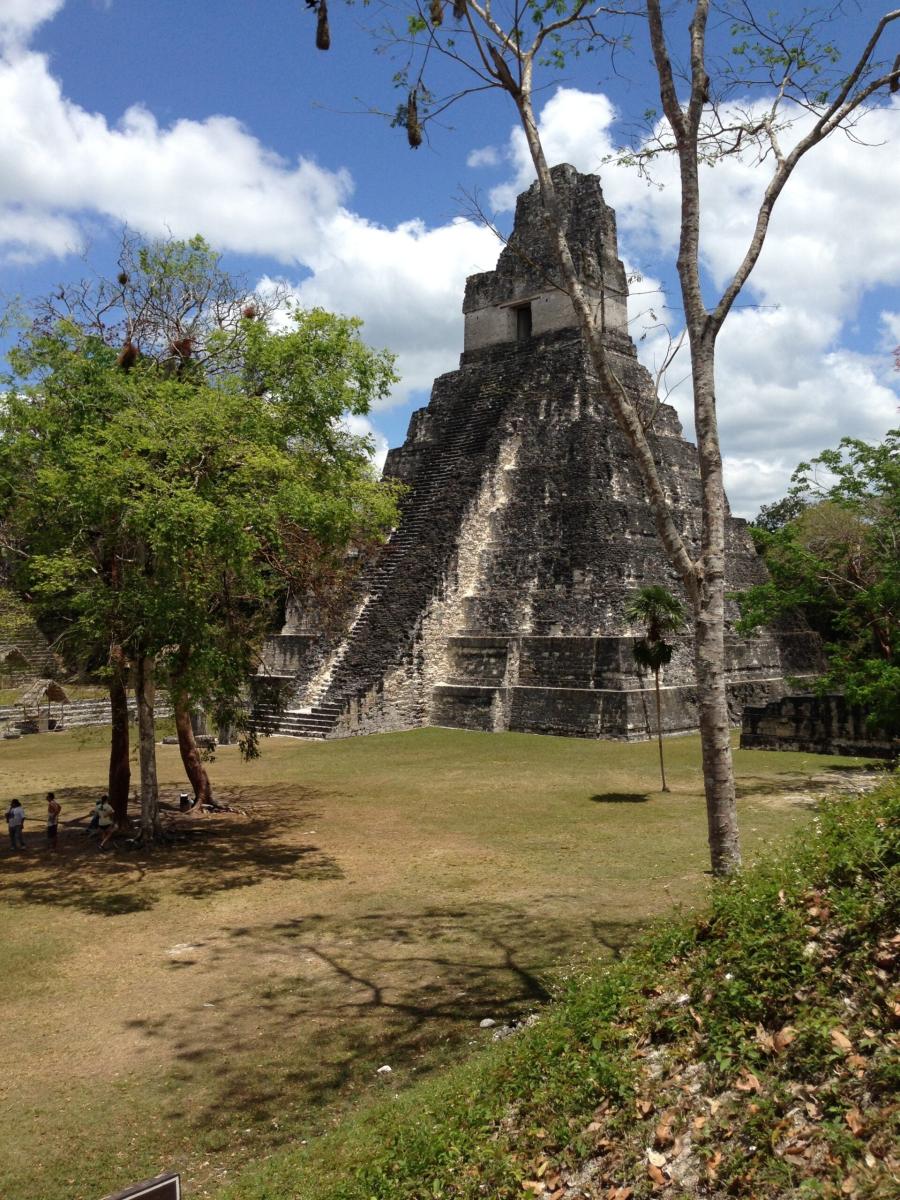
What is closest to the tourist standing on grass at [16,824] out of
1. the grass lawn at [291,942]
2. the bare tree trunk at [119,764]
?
the grass lawn at [291,942]

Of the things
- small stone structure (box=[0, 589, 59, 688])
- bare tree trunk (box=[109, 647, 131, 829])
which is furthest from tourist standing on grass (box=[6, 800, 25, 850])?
small stone structure (box=[0, 589, 59, 688])

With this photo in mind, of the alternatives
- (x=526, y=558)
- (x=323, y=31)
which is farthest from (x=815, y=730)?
(x=323, y=31)

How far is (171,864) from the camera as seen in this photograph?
34.2 ft

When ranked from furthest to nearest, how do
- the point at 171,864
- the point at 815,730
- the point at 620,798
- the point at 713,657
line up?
the point at 815,730, the point at 620,798, the point at 171,864, the point at 713,657

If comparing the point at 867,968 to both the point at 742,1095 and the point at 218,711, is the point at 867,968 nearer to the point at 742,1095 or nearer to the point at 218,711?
the point at 742,1095

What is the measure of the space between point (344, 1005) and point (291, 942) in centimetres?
142

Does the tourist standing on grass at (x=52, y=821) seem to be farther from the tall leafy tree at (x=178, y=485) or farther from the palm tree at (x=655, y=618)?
the palm tree at (x=655, y=618)

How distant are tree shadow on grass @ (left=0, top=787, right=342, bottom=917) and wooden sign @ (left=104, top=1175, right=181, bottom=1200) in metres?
5.78

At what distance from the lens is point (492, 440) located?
2453cm

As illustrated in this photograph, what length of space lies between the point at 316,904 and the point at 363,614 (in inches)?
604

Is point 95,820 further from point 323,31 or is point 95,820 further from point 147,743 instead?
point 323,31

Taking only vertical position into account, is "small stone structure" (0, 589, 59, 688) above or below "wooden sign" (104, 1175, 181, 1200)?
above

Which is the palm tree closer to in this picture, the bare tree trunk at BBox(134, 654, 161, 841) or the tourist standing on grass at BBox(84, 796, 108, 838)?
the bare tree trunk at BBox(134, 654, 161, 841)

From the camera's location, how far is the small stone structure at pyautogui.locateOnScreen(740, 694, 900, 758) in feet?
53.7
